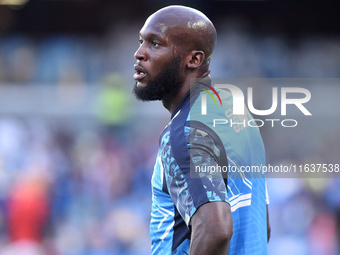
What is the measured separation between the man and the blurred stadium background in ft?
19.6

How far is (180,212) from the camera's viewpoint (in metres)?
2.21

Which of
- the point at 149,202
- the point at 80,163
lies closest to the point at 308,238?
the point at 149,202

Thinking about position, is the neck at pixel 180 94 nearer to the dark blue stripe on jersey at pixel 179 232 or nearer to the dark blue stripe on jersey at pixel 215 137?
the dark blue stripe on jersey at pixel 215 137

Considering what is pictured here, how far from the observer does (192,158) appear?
7.06ft

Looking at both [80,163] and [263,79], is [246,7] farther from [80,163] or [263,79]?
[80,163]

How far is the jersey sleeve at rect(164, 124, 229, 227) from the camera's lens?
7.00 feet

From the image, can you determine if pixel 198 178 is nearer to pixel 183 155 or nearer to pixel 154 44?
pixel 183 155

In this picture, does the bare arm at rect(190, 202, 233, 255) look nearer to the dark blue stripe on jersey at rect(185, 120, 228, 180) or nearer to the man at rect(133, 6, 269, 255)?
the man at rect(133, 6, 269, 255)

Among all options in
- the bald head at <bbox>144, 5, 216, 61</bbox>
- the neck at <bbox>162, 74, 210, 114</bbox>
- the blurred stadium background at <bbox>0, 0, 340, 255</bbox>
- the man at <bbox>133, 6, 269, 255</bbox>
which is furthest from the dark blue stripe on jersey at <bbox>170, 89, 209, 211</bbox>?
the blurred stadium background at <bbox>0, 0, 340, 255</bbox>

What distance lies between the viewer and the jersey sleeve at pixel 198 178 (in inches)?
84.0

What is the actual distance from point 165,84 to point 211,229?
0.79 m

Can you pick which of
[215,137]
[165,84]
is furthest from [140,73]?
[215,137]

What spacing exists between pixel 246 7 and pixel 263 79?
3203 mm

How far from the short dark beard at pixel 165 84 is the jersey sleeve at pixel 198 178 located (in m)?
0.42
